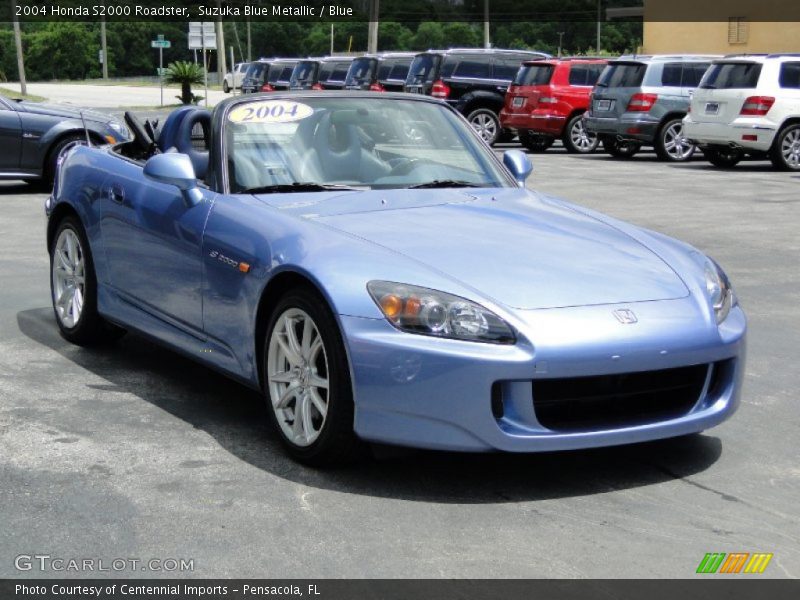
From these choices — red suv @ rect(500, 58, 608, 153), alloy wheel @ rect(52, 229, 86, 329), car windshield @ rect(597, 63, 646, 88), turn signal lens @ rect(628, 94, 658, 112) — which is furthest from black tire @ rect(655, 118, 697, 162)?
alloy wheel @ rect(52, 229, 86, 329)

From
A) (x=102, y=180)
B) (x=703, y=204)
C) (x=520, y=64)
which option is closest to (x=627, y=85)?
(x=520, y=64)

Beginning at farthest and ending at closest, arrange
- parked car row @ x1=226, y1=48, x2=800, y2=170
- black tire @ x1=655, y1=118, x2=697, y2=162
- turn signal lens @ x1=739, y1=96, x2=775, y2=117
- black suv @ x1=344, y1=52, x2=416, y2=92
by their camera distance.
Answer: black suv @ x1=344, y1=52, x2=416, y2=92 < black tire @ x1=655, y1=118, x2=697, y2=162 < parked car row @ x1=226, y1=48, x2=800, y2=170 < turn signal lens @ x1=739, y1=96, x2=775, y2=117

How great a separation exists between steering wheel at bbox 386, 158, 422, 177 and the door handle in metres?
1.35

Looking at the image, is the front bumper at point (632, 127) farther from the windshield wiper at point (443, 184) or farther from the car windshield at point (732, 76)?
the windshield wiper at point (443, 184)

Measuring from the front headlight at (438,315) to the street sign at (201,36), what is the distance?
155ft

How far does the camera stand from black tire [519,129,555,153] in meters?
26.0

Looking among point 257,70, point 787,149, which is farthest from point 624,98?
point 257,70

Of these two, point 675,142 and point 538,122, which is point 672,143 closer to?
point 675,142

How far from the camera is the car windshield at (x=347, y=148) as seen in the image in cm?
593

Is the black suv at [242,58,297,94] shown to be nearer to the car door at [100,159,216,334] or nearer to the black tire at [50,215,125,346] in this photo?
the black tire at [50,215,125,346]

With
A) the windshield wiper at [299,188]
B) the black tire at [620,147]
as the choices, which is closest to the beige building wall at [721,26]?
the black tire at [620,147]

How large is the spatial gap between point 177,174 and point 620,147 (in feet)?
63.2

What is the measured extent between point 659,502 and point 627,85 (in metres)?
19.1

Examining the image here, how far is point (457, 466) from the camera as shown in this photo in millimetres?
4988
